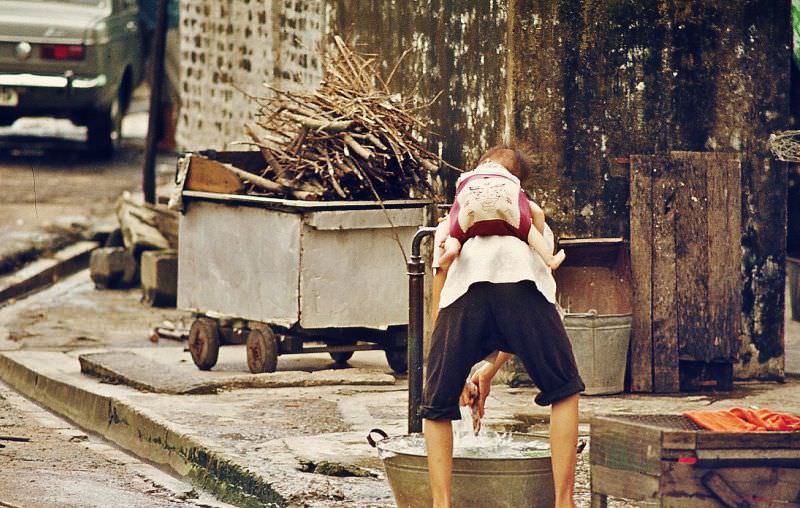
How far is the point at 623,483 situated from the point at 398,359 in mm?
4632

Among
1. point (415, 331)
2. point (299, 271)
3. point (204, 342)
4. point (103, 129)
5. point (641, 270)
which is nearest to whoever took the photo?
point (415, 331)

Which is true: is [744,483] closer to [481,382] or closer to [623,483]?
[623,483]

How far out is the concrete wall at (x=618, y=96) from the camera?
972cm

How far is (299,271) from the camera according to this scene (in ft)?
32.8

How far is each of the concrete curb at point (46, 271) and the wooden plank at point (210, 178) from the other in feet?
13.7

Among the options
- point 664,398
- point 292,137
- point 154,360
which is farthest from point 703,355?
point 154,360

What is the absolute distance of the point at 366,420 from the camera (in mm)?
8898

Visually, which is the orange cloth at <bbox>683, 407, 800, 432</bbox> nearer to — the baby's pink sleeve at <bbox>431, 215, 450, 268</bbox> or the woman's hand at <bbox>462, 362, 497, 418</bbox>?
the woman's hand at <bbox>462, 362, 497, 418</bbox>

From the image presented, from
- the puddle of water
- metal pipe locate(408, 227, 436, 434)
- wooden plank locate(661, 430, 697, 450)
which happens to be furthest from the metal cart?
wooden plank locate(661, 430, 697, 450)

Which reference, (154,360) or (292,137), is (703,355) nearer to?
(292,137)

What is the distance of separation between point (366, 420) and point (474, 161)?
6.28ft

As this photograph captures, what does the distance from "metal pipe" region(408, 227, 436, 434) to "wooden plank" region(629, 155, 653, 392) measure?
225 centimetres

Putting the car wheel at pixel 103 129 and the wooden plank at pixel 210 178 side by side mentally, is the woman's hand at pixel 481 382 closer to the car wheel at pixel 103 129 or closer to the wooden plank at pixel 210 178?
the wooden plank at pixel 210 178

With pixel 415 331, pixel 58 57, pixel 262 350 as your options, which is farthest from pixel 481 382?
pixel 58 57
